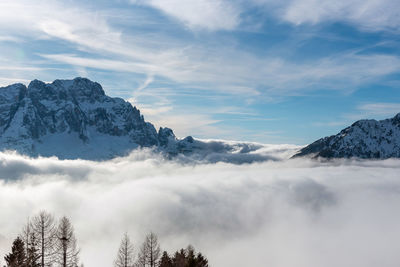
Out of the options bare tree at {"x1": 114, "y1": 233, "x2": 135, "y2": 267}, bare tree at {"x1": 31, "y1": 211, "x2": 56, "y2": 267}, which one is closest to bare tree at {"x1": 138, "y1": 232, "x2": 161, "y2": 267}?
bare tree at {"x1": 114, "y1": 233, "x2": 135, "y2": 267}

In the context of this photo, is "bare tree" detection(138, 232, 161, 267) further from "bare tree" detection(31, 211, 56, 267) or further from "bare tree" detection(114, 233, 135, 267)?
"bare tree" detection(31, 211, 56, 267)

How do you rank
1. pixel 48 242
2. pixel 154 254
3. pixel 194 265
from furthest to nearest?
pixel 154 254 < pixel 194 265 < pixel 48 242

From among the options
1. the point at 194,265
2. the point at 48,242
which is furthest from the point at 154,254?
the point at 48,242

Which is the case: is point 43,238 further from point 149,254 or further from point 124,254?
point 149,254

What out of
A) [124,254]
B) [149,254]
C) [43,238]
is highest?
[43,238]

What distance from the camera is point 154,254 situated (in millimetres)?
77438

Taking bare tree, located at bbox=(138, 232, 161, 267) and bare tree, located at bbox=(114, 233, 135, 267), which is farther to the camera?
bare tree, located at bbox=(138, 232, 161, 267)

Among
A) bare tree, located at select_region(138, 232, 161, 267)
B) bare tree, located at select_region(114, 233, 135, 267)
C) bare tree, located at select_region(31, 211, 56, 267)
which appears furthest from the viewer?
bare tree, located at select_region(138, 232, 161, 267)

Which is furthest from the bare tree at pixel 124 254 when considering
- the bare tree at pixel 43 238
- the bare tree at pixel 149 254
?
the bare tree at pixel 43 238

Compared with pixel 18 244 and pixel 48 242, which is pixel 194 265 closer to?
pixel 48 242

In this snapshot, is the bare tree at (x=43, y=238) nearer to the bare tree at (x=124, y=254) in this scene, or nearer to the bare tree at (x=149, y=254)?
the bare tree at (x=124, y=254)

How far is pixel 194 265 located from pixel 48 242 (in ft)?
70.4

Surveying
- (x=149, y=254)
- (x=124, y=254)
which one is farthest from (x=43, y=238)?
(x=149, y=254)

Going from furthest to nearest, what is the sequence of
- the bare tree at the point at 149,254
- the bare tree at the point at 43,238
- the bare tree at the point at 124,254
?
the bare tree at the point at 149,254 → the bare tree at the point at 124,254 → the bare tree at the point at 43,238
